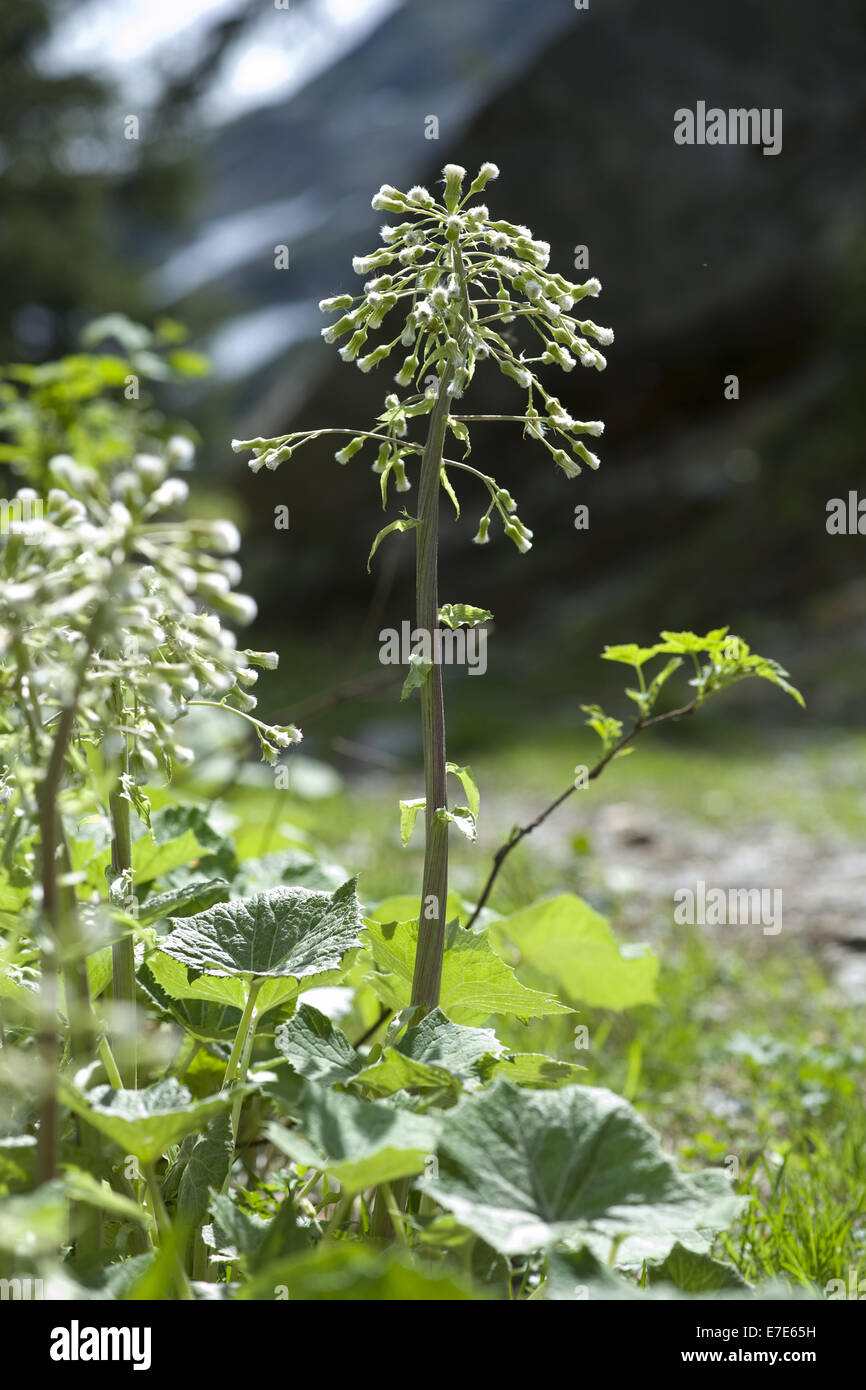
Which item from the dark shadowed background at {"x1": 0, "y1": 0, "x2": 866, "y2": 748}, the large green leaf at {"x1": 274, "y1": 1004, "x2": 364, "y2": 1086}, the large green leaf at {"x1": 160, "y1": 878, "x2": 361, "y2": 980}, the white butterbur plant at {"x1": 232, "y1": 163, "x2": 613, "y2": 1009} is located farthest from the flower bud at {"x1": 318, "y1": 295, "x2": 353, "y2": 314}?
the dark shadowed background at {"x1": 0, "y1": 0, "x2": 866, "y2": 748}

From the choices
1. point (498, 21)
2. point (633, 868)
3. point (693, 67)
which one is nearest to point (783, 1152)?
point (633, 868)

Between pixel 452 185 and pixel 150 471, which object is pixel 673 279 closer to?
pixel 452 185

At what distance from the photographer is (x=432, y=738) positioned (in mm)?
913

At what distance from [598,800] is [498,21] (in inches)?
590

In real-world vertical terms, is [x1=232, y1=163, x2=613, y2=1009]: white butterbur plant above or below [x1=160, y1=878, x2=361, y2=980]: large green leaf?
above

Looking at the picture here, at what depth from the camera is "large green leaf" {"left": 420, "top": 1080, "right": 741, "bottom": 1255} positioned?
711 mm

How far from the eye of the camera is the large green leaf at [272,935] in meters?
0.89

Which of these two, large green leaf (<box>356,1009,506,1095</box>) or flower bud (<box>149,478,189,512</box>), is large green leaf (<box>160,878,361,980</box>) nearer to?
large green leaf (<box>356,1009,506,1095</box>)

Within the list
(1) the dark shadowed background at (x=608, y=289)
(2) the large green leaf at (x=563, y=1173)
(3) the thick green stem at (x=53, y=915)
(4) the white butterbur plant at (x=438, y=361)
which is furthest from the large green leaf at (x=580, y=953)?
(1) the dark shadowed background at (x=608, y=289)

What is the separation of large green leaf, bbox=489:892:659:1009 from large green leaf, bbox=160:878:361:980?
481 mm

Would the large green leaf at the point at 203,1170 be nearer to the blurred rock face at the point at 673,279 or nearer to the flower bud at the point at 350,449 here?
the flower bud at the point at 350,449

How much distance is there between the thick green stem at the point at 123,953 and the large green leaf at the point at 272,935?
0.04 meters

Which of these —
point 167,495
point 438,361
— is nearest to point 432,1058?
point 167,495
